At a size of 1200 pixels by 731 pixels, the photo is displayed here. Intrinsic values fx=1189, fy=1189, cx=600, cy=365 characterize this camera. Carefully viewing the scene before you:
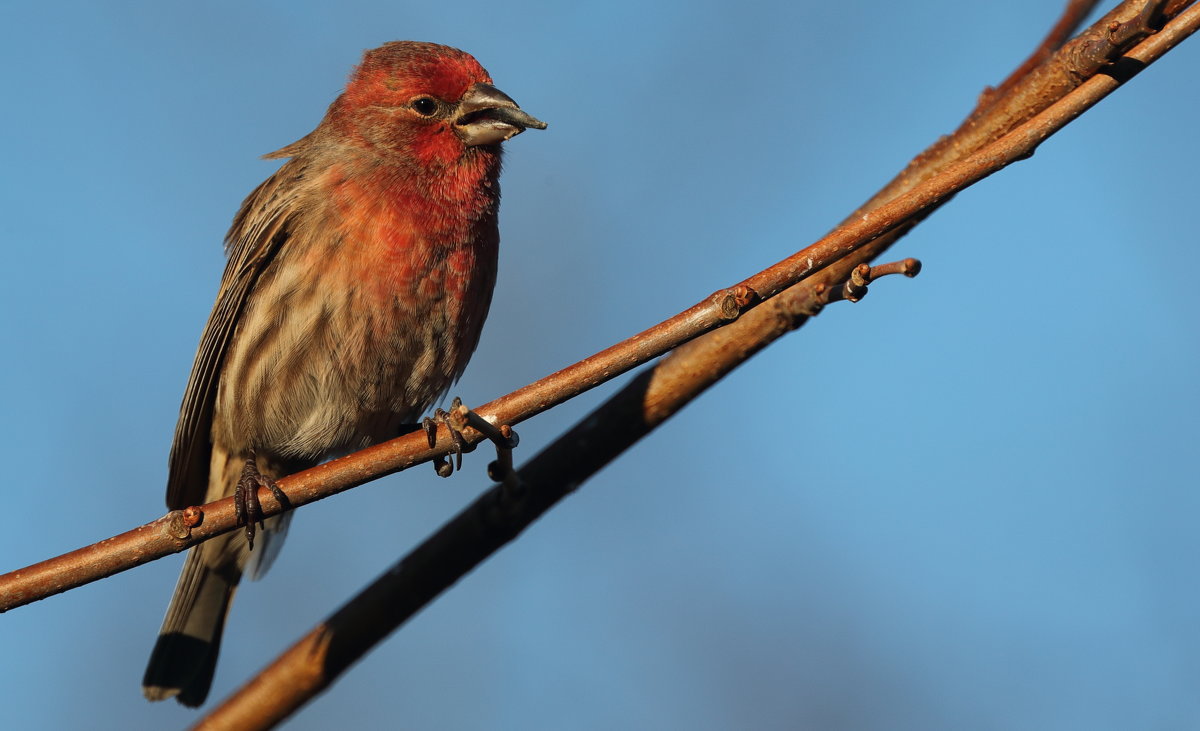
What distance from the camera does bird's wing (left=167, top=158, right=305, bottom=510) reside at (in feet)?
17.9

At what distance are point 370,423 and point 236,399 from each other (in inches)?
24.4

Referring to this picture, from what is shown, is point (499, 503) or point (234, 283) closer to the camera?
point (499, 503)

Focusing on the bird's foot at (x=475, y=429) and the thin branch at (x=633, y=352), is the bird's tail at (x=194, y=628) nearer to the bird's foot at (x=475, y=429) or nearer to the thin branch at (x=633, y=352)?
the thin branch at (x=633, y=352)

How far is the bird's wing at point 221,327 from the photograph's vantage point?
5449 mm

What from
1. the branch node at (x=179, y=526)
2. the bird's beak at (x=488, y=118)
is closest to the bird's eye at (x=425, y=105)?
the bird's beak at (x=488, y=118)

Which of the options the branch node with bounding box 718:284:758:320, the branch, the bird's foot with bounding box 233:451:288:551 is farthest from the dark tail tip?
the branch node with bounding box 718:284:758:320

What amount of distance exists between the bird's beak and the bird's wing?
82 cm

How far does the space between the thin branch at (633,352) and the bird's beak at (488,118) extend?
6.90ft

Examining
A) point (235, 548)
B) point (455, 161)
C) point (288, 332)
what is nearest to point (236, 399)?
point (288, 332)

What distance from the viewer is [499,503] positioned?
4586 millimetres

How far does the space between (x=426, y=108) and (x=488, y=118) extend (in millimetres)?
342

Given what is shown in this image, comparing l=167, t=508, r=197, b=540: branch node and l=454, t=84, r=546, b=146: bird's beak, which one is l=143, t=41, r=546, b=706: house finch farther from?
l=167, t=508, r=197, b=540: branch node

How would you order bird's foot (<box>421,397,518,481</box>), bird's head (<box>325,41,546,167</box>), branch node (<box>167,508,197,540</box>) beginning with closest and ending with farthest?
bird's foot (<box>421,397,518,481</box>)
branch node (<box>167,508,197,540</box>)
bird's head (<box>325,41,546,167</box>)

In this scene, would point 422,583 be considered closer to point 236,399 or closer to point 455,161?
point 236,399
